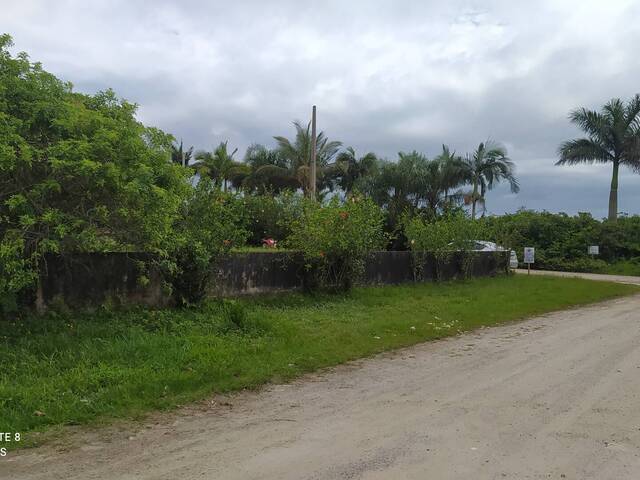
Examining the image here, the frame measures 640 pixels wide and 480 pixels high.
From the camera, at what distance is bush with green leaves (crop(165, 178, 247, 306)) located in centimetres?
1017

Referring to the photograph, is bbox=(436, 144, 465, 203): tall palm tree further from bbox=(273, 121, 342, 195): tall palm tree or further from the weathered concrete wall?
the weathered concrete wall

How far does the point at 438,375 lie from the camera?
7.42m

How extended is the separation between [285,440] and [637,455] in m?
2.84

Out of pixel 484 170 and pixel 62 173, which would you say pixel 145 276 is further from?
pixel 484 170

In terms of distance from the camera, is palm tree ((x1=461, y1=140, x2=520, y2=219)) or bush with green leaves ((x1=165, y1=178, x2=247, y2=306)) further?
palm tree ((x1=461, y1=140, x2=520, y2=219))

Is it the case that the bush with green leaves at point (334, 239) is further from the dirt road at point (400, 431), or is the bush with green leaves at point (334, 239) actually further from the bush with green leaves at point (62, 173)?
the bush with green leaves at point (62, 173)

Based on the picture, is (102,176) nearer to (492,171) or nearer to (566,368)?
(566,368)

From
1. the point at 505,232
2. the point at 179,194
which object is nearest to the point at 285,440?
the point at 179,194

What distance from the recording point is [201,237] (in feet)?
34.0

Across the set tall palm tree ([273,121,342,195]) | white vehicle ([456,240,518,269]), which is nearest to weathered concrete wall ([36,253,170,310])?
white vehicle ([456,240,518,269])

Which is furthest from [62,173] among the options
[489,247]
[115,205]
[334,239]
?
[489,247]

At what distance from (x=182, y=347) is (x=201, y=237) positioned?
2.86 m

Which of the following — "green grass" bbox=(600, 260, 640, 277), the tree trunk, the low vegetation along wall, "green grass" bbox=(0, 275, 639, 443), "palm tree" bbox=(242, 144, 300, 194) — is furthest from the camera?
"palm tree" bbox=(242, 144, 300, 194)

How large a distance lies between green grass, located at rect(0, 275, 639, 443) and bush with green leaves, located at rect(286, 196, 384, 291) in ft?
2.20
